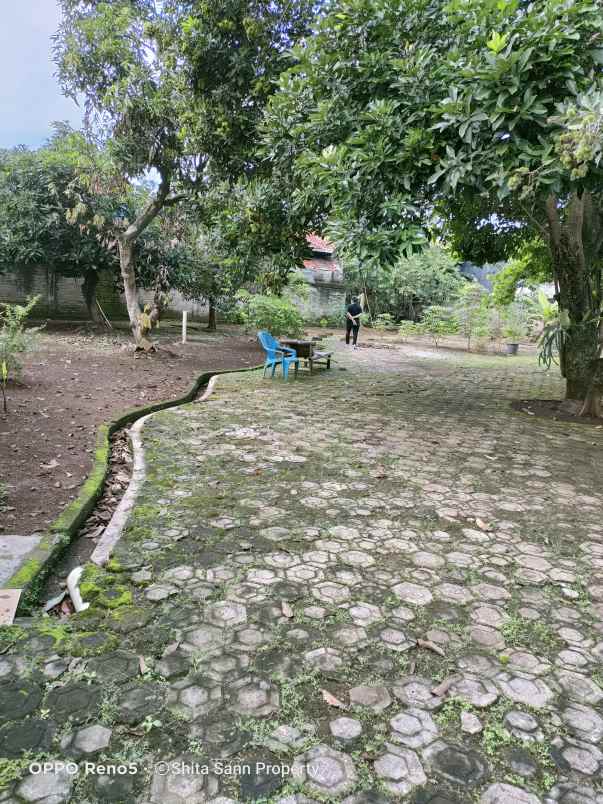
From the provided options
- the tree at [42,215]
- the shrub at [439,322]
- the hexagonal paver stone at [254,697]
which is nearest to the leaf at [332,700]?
the hexagonal paver stone at [254,697]

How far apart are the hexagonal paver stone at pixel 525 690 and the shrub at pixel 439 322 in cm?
2014

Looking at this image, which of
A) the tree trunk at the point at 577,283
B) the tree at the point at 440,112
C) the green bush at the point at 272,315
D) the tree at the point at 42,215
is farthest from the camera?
the tree at the point at 42,215

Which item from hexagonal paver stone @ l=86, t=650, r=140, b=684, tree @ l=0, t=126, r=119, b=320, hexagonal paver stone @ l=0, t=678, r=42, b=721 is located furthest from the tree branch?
hexagonal paver stone @ l=0, t=678, r=42, b=721

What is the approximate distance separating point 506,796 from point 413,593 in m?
1.24

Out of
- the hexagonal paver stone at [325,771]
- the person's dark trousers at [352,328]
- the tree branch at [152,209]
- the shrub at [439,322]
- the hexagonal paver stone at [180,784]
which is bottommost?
the hexagonal paver stone at [180,784]

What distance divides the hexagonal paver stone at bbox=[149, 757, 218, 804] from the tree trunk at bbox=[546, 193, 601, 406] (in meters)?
7.91

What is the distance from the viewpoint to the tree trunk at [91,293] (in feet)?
54.7

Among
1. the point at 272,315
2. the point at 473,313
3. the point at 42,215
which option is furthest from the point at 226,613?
the point at 473,313

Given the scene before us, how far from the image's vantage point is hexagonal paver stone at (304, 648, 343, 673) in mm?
2408

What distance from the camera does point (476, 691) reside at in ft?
7.54

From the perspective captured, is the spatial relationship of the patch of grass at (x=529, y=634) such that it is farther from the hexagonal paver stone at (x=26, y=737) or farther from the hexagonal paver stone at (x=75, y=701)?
the hexagonal paver stone at (x=26, y=737)

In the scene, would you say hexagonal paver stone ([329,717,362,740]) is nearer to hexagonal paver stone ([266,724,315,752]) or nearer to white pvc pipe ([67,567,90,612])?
hexagonal paver stone ([266,724,315,752])

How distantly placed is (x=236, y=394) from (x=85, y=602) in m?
6.29

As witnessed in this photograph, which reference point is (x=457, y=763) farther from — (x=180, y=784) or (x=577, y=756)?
(x=180, y=784)
